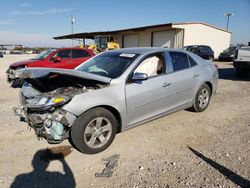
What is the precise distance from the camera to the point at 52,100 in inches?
122

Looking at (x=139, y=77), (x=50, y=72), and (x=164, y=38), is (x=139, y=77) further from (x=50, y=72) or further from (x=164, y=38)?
(x=164, y=38)

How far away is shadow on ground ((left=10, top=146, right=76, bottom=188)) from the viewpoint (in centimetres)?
276

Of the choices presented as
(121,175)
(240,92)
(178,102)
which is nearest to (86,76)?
(121,175)

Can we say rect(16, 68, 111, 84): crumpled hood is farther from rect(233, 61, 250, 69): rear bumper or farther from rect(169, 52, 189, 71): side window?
rect(233, 61, 250, 69): rear bumper

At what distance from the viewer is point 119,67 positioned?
3.94 meters

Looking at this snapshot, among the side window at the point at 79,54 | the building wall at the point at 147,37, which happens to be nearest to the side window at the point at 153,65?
the side window at the point at 79,54

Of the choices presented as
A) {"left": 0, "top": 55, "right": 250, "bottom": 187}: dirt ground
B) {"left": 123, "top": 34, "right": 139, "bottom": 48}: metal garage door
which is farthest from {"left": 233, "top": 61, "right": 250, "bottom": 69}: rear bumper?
{"left": 123, "top": 34, "right": 139, "bottom": 48}: metal garage door

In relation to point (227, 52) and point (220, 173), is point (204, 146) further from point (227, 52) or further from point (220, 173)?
point (227, 52)

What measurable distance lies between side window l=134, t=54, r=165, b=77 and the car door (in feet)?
0.06

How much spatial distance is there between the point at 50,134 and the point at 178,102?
2645 millimetres

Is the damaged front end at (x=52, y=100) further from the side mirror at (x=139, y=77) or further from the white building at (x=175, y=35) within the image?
the white building at (x=175, y=35)

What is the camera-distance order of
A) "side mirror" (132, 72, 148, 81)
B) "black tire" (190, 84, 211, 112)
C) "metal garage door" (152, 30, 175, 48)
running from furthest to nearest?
"metal garage door" (152, 30, 175, 48), "black tire" (190, 84, 211, 112), "side mirror" (132, 72, 148, 81)

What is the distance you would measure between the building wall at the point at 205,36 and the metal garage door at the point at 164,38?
4.45 feet

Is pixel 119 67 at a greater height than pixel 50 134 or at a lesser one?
greater
